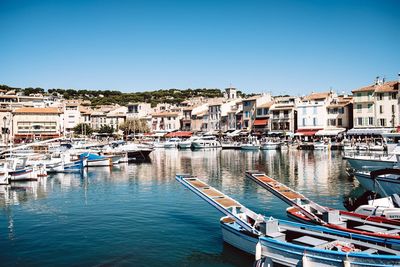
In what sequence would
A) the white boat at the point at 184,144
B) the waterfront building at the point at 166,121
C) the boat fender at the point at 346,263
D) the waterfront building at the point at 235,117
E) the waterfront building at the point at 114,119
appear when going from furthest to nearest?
the waterfront building at the point at 114,119, the waterfront building at the point at 166,121, the waterfront building at the point at 235,117, the white boat at the point at 184,144, the boat fender at the point at 346,263

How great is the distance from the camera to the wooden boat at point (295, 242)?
1213 centimetres

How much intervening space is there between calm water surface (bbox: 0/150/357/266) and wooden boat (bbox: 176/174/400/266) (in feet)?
3.28

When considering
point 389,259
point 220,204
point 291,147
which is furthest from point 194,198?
point 291,147

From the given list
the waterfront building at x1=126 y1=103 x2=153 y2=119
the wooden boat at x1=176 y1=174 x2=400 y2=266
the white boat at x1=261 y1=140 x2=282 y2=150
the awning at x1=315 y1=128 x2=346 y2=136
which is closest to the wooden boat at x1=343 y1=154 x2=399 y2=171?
the wooden boat at x1=176 y1=174 x2=400 y2=266

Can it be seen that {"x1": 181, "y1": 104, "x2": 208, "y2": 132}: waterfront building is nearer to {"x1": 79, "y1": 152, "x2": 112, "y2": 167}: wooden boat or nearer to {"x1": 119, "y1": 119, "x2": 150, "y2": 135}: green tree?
{"x1": 119, "y1": 119, "x2": 150, "y2": 135}: green tree

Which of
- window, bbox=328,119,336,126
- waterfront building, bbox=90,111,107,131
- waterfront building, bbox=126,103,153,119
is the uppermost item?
waterfront building, bbox=126,103,153,119

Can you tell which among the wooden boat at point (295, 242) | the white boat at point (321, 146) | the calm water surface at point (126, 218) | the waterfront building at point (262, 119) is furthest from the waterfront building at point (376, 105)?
the wooden boat at point (295, 242)

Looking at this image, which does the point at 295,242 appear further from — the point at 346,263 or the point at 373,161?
the point at 373,161

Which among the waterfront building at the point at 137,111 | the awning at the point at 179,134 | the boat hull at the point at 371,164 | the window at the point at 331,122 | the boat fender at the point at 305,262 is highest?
the waterfront building at the point at 137,111

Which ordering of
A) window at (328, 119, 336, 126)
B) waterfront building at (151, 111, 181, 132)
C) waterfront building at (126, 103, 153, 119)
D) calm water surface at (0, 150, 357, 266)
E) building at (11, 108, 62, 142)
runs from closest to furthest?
calm water surface at (0, 150, 357, 266) < window at (328, 119, 336, 126) < building at (11, 108, 62, 142) < waterfront building at (151, 111, 181, 132) < waterfront building at (126, 103, 153, 119)

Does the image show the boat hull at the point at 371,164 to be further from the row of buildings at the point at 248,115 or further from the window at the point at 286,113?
the window at the point at 286,113

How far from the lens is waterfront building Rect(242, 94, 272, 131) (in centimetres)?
10338

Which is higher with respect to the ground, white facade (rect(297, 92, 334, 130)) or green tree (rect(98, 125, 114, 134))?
white facade (rect(297, 92, 334, 130))

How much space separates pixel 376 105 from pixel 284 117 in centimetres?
2235
